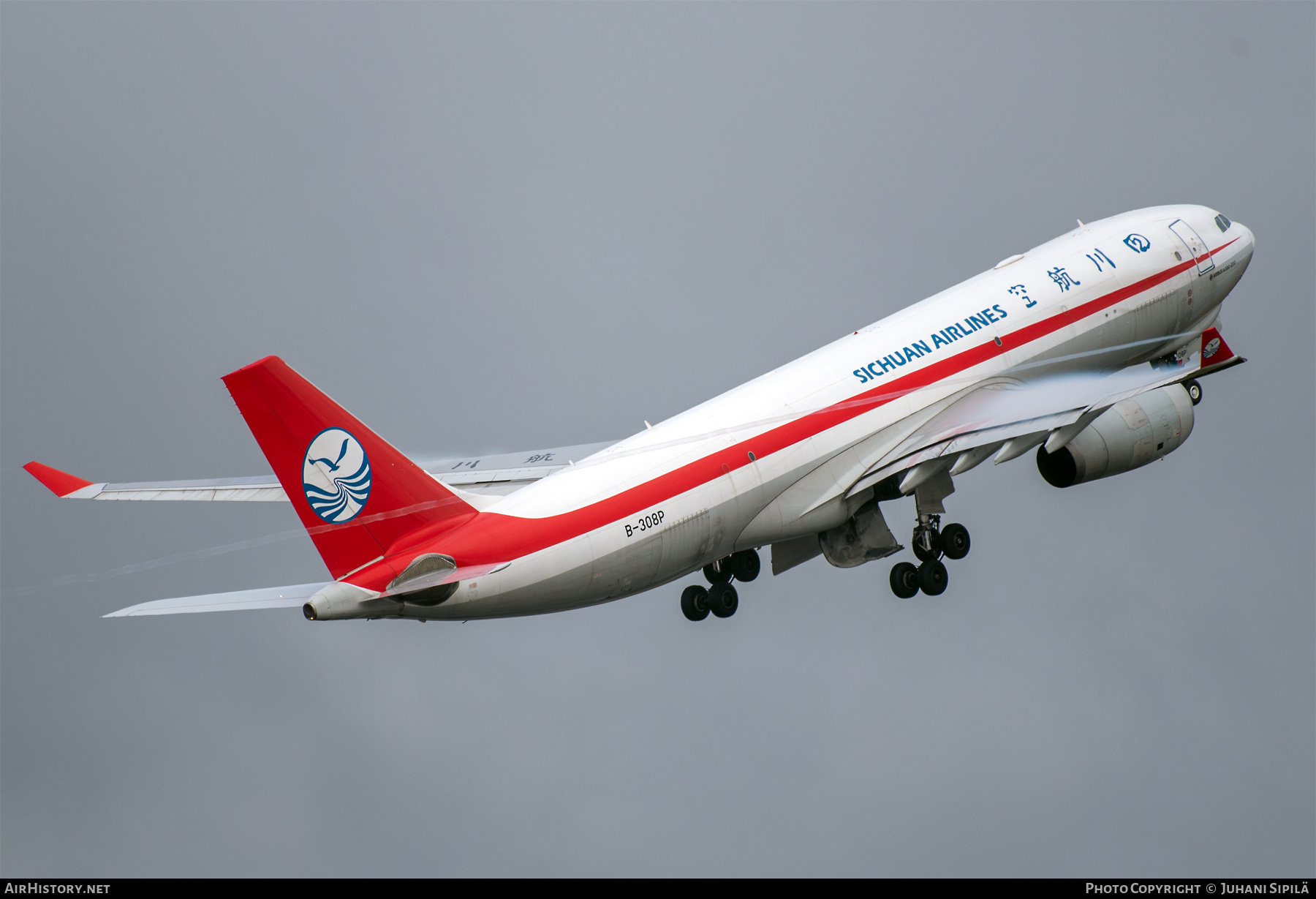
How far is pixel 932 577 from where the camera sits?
37875mm

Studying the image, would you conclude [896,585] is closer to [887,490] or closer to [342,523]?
[887,490]

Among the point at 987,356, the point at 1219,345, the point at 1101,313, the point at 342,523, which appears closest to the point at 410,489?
the point at 342,523

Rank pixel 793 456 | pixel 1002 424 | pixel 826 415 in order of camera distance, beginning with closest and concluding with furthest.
→ pixel 793 456 < pixel 826 415 < pixel 1002 424

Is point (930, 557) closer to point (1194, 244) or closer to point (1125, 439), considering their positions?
point (1125, 439)

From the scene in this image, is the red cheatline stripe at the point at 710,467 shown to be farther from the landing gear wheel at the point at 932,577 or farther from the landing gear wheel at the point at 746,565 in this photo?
the landing gear wheel at the point at 746,565

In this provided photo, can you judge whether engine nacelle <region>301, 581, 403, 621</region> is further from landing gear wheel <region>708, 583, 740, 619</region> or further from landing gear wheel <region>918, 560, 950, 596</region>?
landing gear wheel <region>918, 560, 950, 596</region>

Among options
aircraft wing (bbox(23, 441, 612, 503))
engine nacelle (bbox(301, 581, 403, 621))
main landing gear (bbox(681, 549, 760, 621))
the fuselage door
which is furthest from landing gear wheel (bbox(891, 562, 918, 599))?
engine nacelle (bbox(301, 581, 403, 621))

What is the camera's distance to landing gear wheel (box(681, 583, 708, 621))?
39844mm

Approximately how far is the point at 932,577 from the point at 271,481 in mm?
14193

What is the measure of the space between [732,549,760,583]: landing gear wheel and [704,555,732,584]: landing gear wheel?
309 mm

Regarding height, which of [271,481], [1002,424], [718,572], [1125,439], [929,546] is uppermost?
[271,481]

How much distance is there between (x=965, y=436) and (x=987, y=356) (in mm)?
2417

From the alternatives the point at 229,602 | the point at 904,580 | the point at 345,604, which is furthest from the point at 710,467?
the point at 229,602

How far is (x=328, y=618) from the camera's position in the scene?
2912 cm
